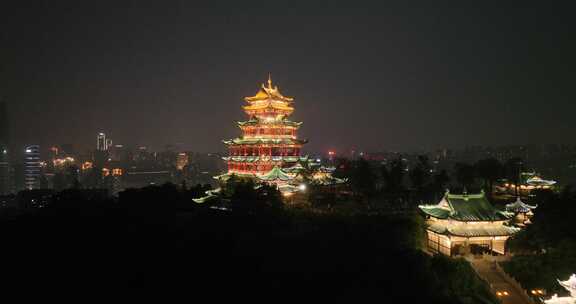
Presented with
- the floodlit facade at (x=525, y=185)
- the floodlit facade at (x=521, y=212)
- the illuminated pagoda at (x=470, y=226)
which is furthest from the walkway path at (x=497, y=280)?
the floodlit facade at (x=525, y=185)

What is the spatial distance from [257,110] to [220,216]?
1191cm

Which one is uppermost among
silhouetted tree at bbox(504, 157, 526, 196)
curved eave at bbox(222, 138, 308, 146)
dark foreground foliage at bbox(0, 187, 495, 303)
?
curved eave at bbox(222, 138, 308, 146)

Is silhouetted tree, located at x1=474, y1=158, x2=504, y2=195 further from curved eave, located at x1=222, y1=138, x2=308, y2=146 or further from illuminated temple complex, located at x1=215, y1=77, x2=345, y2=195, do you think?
curved eave, located at x1=222, y1=138, x2=308, y2=146

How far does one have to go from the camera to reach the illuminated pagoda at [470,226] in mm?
18578

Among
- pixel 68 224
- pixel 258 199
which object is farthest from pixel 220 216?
pixel 68 224

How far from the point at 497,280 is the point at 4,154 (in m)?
94.9

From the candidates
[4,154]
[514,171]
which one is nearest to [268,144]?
[514,171]

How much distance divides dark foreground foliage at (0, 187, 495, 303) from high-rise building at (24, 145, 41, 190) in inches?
2496

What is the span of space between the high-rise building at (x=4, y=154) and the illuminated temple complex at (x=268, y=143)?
215 ft

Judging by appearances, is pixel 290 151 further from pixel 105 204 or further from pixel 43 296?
pixel 43 296

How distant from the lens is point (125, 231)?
26.0 meters

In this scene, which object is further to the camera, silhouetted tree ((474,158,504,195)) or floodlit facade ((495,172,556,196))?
floodlit facade ((495,172,556,196))

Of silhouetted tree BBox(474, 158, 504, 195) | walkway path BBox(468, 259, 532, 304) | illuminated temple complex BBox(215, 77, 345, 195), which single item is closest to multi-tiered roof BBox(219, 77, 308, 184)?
illuminated temple complex BBox(215, 77, 345, 195)

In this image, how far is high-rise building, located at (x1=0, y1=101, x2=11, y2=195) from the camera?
269 ft
